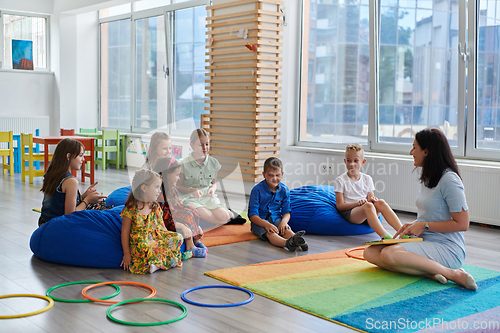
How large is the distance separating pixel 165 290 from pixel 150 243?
1.46 ft

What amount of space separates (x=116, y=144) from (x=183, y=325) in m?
7.71

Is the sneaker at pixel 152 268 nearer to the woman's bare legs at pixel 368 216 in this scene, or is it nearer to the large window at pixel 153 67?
the woman's bare legs at pixel 368 216

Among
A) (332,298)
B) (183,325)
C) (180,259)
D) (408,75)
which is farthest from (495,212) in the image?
(183,325)

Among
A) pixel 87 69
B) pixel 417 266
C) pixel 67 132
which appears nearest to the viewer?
pixel 417 266

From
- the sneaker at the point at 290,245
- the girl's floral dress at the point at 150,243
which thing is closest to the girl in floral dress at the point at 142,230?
the girl's floral dress at the point at 150,243

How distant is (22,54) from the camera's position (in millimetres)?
10219

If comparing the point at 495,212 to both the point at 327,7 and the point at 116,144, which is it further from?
the point at 116,144

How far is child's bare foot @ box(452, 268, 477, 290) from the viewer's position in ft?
9.69

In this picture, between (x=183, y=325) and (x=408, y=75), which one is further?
(x=408, y=75)

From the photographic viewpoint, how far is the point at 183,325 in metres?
2.40

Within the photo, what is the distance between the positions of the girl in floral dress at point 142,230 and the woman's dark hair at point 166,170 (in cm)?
26

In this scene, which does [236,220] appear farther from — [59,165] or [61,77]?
[61,77]

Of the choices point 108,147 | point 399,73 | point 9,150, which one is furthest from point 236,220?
point 108,147

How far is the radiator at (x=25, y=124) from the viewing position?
386 inches
